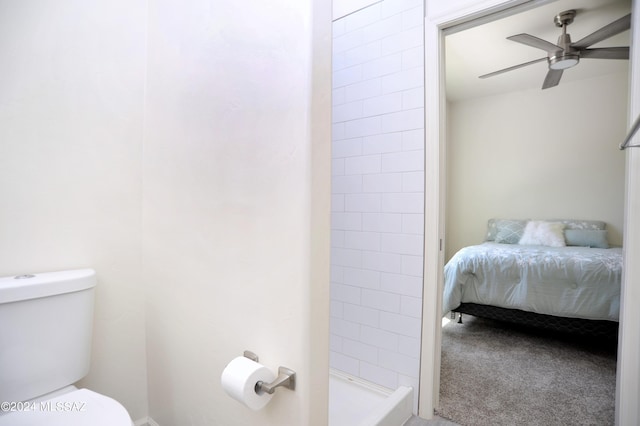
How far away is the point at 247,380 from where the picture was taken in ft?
2.77

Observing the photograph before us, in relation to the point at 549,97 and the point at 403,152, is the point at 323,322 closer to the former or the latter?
the point at 403,152

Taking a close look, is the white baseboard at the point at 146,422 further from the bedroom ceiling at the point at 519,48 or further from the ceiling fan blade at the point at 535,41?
the ceiling fan blade at the point at 535,41

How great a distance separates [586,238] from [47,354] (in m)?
4.97

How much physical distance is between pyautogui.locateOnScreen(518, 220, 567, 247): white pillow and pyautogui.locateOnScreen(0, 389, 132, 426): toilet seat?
14.6ft

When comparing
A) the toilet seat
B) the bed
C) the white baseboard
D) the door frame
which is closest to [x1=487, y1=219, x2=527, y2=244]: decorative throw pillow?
the bed

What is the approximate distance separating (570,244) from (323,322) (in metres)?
4.29

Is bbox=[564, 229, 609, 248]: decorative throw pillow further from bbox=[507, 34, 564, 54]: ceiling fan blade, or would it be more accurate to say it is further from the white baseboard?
the white baseboard

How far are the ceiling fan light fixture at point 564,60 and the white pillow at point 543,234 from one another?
2.06m

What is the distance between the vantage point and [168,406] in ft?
4.49

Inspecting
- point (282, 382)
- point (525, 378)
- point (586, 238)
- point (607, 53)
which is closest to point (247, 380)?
point (282, 382)

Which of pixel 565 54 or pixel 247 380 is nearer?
pixel 247 380

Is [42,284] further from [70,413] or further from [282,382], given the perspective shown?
[282,382]

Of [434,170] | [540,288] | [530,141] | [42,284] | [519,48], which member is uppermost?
[519,48]

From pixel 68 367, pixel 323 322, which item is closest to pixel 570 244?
pixel 323 322
